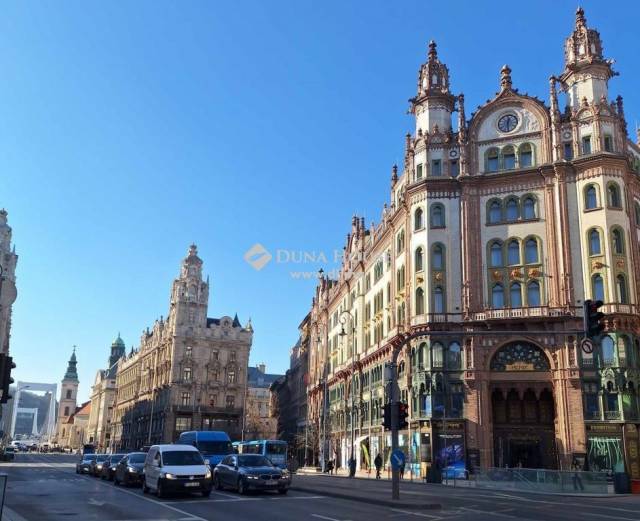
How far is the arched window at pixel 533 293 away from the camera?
4944cm

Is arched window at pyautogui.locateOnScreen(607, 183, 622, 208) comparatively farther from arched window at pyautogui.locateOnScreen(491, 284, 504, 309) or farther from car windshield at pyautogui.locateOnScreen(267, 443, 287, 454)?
car windshield at pyautogui.locateOnScreen(267, 443, 287, 454)

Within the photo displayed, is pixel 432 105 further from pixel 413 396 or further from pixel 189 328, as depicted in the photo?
pixel 189 328

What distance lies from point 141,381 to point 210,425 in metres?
32.7

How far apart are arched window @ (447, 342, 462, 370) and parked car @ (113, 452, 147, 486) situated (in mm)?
24454

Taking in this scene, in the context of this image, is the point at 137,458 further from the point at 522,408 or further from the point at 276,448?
the point at 522,408

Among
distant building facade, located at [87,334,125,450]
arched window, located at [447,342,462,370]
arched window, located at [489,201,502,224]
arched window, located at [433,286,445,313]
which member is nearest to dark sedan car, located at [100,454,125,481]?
arched window, located at [447,342,462,370]

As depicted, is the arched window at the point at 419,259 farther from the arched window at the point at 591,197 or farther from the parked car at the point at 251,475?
the parked car at the point at 251,475

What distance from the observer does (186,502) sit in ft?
75.8

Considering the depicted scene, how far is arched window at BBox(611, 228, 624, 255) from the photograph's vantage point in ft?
157

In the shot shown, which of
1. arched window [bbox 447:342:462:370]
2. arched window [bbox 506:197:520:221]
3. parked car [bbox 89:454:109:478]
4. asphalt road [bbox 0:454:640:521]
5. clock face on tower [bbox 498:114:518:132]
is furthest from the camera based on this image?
clock face on tower [bbox 498:114:518:132]

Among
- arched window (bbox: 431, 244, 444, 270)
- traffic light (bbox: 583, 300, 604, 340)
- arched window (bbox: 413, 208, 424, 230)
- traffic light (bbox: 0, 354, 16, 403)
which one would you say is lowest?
traffic light (bbox: 0, 354, 16, 403)

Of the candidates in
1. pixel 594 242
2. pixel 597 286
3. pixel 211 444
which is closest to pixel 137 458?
pixel 211 444

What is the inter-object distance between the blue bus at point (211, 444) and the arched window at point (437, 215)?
24142 mm

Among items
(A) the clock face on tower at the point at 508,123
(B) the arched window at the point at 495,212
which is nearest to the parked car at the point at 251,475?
(B) the arched window at the point at 495,212
